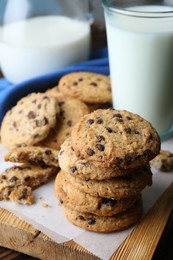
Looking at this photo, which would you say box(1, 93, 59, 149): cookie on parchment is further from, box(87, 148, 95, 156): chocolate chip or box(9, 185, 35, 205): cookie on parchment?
box(87, 148, 95, 156): chocolate chip

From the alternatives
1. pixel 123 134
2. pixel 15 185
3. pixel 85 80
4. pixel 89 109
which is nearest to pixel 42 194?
pixel 15 185

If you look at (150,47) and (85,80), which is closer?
(150,47)

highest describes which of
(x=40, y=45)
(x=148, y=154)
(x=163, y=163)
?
(x=148, y=154)

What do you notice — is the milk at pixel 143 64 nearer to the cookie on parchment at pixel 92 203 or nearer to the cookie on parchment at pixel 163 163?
the cookie on parchment at pixel 163 163

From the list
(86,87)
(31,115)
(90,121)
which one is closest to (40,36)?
(86,87)

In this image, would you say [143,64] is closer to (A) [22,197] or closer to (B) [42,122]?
(B) [42,122]

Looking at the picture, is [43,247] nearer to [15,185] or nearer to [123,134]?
[15,185]

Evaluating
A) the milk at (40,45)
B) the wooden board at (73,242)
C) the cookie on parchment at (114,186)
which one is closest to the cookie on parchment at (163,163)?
the wooden board at (73,242)
